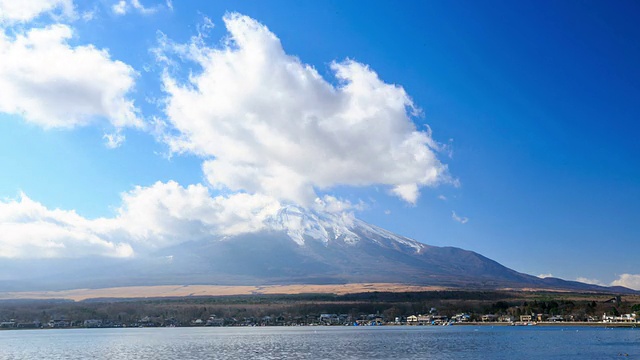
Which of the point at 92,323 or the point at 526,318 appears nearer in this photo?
the point at 526,318

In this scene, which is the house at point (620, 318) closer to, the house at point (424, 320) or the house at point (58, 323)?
the house at point (424, 320)

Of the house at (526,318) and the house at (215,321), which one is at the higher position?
the house at (526,318)

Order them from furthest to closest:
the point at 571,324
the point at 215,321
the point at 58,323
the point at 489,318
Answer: the point at 58,323
the point at 215,321
the point at 489,318
the point at 571,324

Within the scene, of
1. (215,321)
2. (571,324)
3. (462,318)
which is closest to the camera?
(571,324)

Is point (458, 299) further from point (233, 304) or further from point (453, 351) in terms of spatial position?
point (453, 351)

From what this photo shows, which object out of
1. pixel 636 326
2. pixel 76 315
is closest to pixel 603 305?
A: pixel 636 326

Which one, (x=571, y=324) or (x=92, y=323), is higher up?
(x=571, y=324)

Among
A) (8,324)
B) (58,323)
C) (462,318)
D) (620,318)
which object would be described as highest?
(620,318)

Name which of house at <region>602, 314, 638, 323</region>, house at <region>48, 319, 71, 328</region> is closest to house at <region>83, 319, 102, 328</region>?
house at <region>48, 319, 71, 328</region>

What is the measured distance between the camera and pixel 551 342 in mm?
78812

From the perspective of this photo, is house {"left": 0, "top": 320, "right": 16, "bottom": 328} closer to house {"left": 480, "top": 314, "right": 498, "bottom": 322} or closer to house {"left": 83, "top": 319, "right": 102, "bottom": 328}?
house {"left": 83, "top": 319, "right": 102, "bottom": 328}

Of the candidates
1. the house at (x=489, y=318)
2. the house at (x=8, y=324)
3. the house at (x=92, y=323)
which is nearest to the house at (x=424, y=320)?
the house at (x=489, y=318)

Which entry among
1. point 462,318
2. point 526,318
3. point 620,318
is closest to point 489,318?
point 462,318

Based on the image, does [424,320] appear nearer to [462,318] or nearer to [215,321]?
[462,318]
